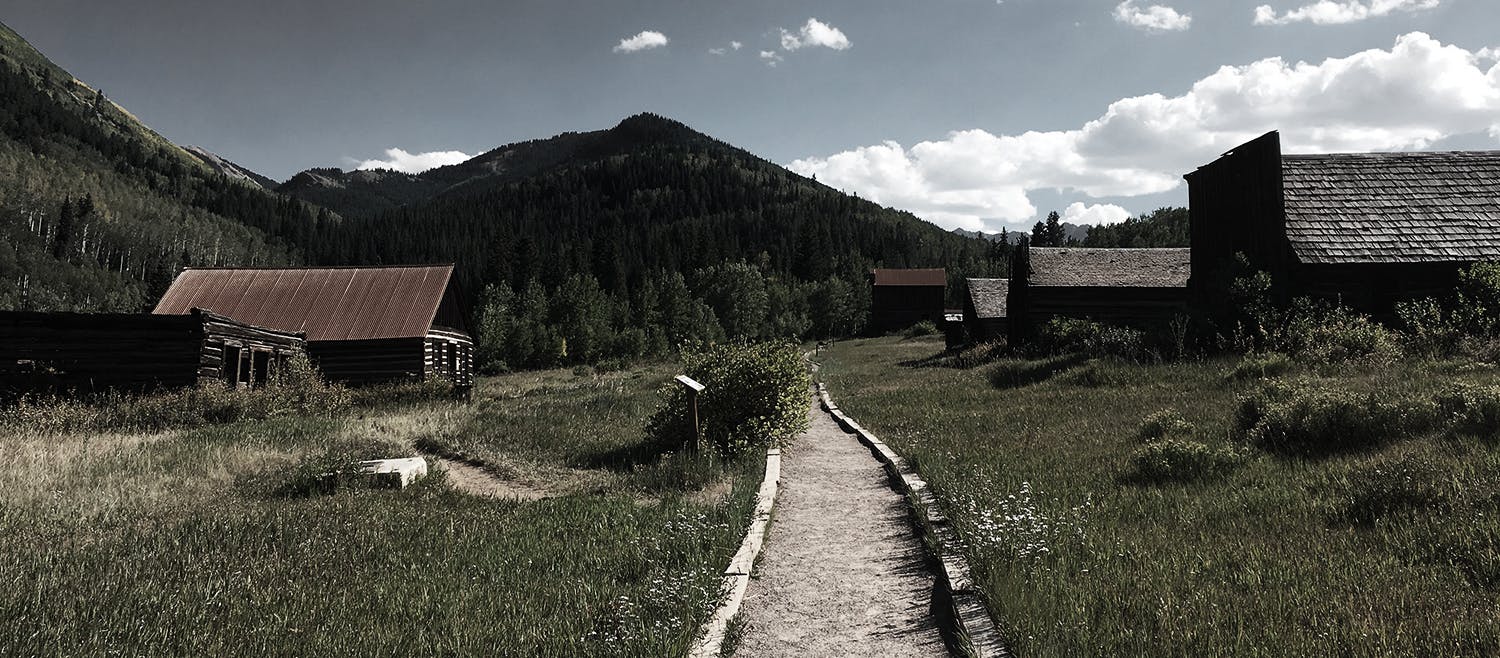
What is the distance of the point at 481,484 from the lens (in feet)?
35.0

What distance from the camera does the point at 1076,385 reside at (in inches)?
658

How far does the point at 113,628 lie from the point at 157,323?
71.9 ft

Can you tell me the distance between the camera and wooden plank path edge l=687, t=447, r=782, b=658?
177 inches

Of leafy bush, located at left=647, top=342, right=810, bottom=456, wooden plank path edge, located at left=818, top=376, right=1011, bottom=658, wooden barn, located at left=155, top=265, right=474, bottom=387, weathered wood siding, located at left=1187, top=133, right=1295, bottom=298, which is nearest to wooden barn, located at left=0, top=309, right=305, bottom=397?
wooden barn, located at left=155, top=265, right=474, bottom=387

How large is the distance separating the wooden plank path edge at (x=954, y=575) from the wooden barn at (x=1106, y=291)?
25032 mm

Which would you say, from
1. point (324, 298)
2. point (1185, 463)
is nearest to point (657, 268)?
point (324, 298)

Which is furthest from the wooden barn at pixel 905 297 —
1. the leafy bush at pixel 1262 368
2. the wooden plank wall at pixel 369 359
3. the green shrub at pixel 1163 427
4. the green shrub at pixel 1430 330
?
the green shrub at pixel 1163 427

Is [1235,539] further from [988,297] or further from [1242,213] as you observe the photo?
[988,297]

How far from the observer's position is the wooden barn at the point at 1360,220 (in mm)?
18531

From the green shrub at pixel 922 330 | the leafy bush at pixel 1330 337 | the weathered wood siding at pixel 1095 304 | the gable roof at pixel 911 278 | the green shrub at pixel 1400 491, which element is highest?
the gable roof at pixel 911 278

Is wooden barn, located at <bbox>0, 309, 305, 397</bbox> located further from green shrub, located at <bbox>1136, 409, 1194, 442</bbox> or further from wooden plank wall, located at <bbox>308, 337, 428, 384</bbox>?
green shrub, located at <bbox>1136, 409, 1194, 442</bbox>

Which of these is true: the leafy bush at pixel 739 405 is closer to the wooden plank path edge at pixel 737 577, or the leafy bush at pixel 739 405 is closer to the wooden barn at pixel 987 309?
the wooden plank path edge at pixel 737 577

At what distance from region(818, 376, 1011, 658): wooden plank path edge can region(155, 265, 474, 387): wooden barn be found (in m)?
22.0

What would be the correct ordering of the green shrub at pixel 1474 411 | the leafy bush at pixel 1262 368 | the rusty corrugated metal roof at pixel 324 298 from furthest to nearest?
1. the rusty corrugated metal roof at pixel 324 298
2. the leafy bush at pixel 1262 368
3. the green shrub at pixel 1474 411
